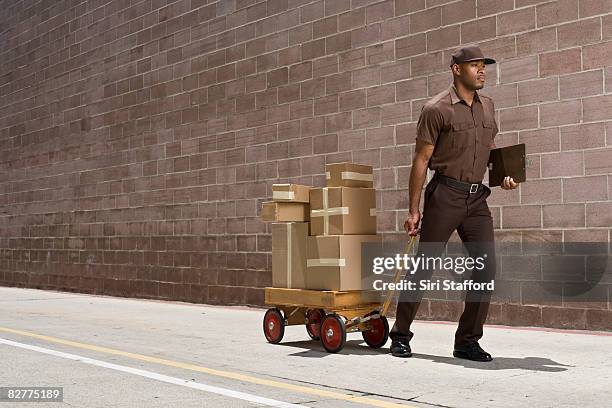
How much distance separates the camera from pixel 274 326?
7527 mm

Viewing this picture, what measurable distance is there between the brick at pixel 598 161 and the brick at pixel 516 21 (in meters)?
1.52

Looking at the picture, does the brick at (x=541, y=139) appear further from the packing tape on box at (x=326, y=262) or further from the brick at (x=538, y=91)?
the packing tape on box at (x=326, y=262)

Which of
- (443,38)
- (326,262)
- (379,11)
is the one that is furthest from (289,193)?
(379,11)

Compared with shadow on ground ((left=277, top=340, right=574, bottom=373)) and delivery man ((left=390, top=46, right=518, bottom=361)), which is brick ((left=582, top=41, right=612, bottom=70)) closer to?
delivery man ((left=390, top=46, right=518, bottom=361))

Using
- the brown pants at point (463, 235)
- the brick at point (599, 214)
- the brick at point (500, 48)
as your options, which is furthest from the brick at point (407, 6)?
the brown pants at point (463, 235)

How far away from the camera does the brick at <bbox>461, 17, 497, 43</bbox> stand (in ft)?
29.3

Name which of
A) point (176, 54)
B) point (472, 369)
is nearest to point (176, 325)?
point (472, 369)

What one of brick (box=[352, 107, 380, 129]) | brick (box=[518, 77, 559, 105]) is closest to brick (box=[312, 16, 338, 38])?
brick (box=[352, 107, 380, 129])

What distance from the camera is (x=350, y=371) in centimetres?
592

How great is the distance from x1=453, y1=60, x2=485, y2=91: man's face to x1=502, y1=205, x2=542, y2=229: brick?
8.58ft

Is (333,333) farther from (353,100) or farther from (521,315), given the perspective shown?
(353,100)

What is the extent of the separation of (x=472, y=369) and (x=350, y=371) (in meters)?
0.88

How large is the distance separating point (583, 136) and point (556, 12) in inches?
52.4

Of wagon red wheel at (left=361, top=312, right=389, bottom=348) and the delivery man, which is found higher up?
the delivery man
